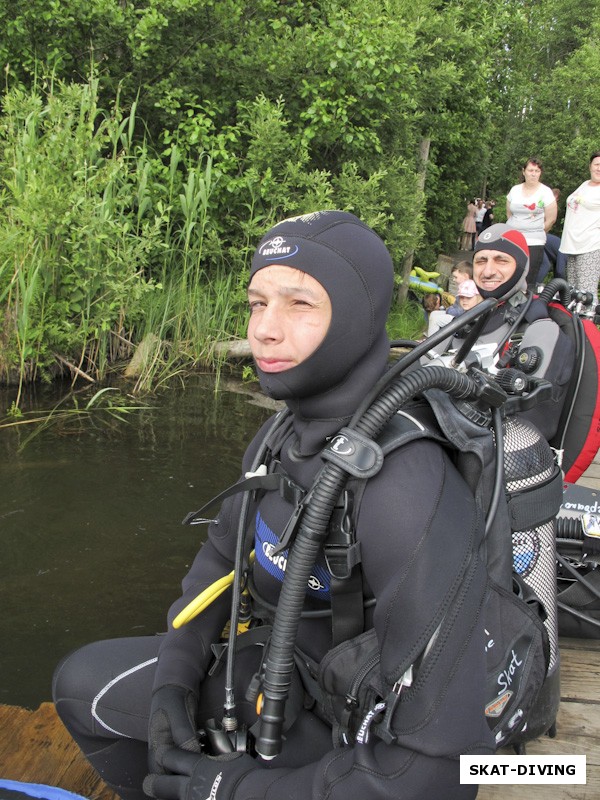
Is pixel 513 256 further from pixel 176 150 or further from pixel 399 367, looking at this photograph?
pixel 176 150

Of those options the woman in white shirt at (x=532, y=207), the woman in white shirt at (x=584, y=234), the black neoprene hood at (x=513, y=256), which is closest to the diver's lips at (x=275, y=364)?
the black neoprene hood at (x=513, y=256)

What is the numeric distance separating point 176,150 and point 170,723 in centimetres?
626

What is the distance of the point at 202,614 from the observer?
183 cm

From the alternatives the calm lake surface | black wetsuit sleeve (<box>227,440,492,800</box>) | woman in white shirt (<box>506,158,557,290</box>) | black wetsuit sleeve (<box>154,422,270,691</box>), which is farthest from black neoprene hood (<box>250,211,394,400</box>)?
woman in white shirt (<box>506,158,557,290</box>)

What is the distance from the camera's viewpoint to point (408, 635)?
125cm

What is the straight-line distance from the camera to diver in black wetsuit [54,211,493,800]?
1246 millimetres

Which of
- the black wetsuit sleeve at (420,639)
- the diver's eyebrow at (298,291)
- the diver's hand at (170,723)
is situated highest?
the diver's eyebrow at (298,291)

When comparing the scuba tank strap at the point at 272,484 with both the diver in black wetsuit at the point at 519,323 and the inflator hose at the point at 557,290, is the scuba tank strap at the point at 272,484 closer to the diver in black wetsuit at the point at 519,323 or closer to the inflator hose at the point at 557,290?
the diver in black wetsuit at the point at 519,323

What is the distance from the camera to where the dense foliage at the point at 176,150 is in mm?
6078

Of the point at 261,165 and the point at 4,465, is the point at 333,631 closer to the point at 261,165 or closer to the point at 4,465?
the point at 4,465

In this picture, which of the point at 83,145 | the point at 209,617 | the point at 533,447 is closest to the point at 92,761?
the point at 209,617

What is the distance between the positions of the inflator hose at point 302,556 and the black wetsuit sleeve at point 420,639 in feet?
→ 0.25

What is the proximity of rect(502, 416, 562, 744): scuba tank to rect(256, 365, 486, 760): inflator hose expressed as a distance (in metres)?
0.43

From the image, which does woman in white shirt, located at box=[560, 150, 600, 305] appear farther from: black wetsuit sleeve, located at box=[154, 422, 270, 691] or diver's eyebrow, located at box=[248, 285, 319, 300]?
diver's eyebrow, located at box=[248, 285, 319, 300]
